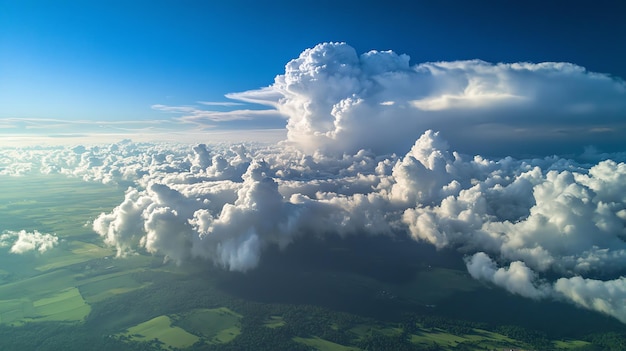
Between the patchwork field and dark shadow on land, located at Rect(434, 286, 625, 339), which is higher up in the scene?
dark shadow on land, located at Rect(434, 286, 625, 339)

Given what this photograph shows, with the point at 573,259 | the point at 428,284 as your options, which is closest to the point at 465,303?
the point at 428,284

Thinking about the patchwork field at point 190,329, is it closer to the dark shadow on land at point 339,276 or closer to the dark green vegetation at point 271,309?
the dark green vegetation at point 271,309

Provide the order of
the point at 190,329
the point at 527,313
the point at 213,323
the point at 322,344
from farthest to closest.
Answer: the point at 527,313 → the point at 213,323 → the point at 190,329 → the point at 322,344

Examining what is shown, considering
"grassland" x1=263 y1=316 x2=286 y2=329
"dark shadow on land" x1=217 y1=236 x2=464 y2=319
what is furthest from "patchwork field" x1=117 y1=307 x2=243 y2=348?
"dark shadow on land" x1=217 y1=236 x2=464 y2=319

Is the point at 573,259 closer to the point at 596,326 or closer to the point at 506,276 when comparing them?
the point at 506,276

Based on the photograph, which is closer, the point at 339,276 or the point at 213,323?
the point at 213,323

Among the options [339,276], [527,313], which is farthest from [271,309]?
[527,313]

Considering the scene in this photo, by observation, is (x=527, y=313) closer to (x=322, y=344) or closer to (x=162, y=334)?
(x=322, y=344)

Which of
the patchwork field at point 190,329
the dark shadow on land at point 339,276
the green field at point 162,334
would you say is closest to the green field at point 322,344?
the patchwork field at point 190,329

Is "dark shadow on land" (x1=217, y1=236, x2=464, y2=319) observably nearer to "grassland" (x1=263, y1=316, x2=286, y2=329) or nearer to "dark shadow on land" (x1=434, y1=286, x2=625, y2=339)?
"grassland" (x1=263, y1=316, x2=286, y2=329)
